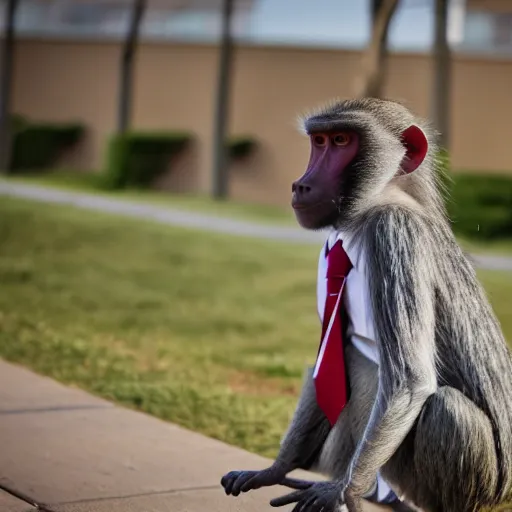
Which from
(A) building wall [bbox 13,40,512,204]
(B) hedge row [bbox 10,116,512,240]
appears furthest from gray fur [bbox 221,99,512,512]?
(A) building wall [bbox 13,40,512,204]

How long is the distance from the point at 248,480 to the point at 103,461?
118 centimetres

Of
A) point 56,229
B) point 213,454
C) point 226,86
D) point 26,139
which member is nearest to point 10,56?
point 26,139

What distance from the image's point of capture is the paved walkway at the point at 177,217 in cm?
1550

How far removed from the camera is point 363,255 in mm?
3955

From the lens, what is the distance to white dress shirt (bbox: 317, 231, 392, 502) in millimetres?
3992

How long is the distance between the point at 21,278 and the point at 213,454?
6416mm

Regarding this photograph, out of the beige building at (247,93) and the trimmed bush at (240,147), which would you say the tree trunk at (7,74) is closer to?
the beige building at (247,93)

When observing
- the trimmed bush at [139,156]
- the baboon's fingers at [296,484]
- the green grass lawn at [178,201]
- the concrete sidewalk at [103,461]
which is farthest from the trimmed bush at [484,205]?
the baboon's fingers at [296,484]

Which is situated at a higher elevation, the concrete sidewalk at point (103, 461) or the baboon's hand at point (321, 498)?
the baboon's hand at point (321, 498)

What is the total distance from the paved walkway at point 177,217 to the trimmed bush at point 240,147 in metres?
6.50

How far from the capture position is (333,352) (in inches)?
163

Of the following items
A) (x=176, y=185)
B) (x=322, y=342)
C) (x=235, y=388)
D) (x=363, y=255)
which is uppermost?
(x=363, y=255)

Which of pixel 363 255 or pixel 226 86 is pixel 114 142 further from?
pixel 363 255

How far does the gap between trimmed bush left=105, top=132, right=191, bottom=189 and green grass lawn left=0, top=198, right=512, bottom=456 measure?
31.9 feet
